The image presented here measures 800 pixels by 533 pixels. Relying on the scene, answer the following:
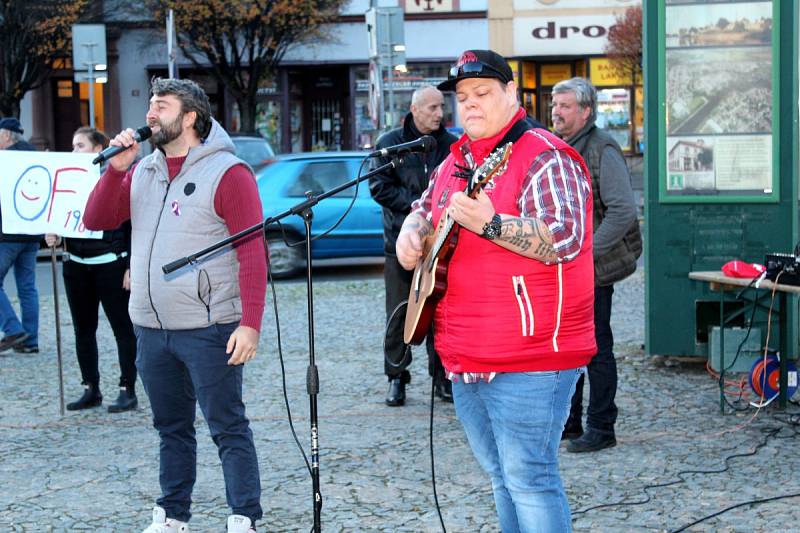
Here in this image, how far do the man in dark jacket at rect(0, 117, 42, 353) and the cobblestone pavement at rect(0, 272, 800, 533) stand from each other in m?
0.79

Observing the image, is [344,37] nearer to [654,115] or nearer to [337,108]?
[337,108]

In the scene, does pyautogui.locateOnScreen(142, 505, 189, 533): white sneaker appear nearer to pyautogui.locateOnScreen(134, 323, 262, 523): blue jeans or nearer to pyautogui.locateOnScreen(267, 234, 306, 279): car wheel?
pyautogui.locateOnScreen(134, 323, 262, 523): blue jeans

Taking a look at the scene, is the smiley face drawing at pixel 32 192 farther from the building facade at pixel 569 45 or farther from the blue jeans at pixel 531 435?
the building facade at pixel 569 45

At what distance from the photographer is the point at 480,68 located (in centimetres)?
346

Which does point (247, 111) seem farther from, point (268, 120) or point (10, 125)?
point (10, 125)

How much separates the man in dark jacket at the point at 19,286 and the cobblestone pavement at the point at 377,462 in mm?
786

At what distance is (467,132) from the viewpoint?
3.53m

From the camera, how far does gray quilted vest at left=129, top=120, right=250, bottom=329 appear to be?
4457 millimetres

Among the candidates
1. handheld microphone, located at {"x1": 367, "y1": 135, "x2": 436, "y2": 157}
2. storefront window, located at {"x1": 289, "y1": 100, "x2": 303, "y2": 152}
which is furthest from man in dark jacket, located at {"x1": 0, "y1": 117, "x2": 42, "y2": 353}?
storefront window, located at {"x1": 289, "y1": 100, "x2": 303, "y2": 152}

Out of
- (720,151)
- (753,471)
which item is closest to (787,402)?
(753,471)

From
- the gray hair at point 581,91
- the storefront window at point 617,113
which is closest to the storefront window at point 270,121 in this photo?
the storefront window at point 617,113

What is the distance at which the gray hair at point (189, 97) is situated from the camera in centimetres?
454

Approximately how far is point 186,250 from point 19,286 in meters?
5.63

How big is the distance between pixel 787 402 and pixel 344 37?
74.8 ft
